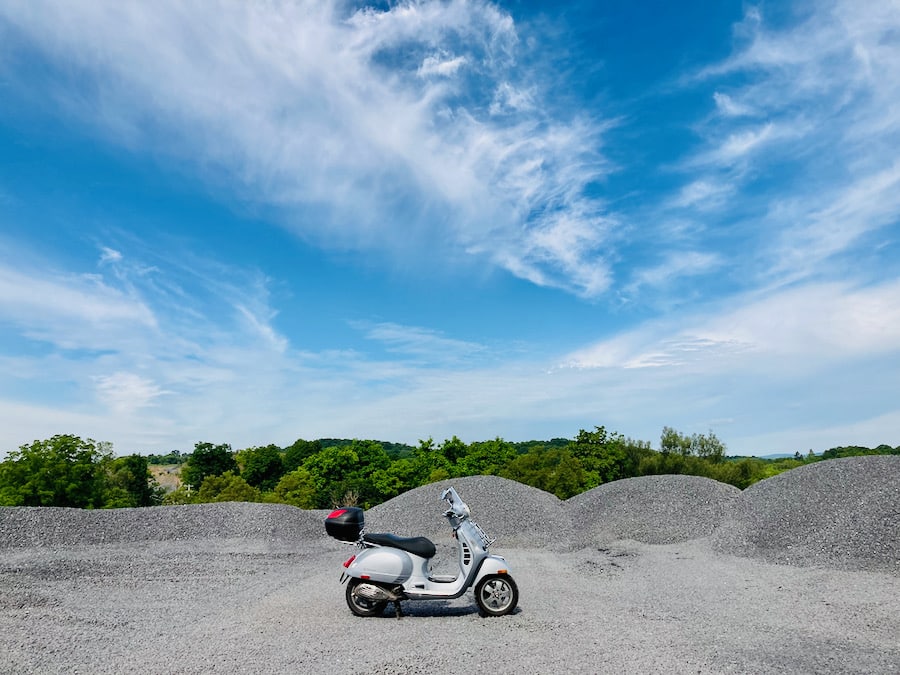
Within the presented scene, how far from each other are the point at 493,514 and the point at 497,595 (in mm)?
9222

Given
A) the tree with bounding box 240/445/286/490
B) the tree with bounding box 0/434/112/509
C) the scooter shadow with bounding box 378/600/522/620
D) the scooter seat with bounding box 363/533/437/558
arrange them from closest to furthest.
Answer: the scooter seat with bounding box 363/533/437/558
the scooter shadow with bounding box 378/600/522/620
the tree with bounding box 0/434/112/509
the tree with bounding box 240/445/286/490

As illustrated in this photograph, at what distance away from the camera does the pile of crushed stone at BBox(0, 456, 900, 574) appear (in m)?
13.0

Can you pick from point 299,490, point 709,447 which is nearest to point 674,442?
point 709,447

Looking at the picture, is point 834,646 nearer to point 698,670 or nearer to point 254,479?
point 698,670

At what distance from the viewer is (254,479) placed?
179ft

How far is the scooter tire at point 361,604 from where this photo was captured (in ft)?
25.5

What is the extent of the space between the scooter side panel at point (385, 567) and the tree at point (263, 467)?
49.5 m

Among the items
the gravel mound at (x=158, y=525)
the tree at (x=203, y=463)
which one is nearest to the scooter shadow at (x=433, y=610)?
the gravel mound at (x=158, y=525)

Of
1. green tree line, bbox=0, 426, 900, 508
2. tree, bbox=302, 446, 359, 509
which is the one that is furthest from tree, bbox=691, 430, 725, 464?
tree, bbox=302, 446, 359, 509

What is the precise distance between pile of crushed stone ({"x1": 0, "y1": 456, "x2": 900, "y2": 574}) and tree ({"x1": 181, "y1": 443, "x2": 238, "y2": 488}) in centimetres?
3779

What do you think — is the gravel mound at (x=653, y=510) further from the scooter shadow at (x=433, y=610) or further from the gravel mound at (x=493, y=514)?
the scooter shadow at (x=433, y=610)

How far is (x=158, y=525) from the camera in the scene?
16.2 meters

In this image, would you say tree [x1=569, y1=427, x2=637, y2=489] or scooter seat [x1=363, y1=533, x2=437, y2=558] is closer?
scooter seat [x1=363, y1=533, x2=437, y2=558]

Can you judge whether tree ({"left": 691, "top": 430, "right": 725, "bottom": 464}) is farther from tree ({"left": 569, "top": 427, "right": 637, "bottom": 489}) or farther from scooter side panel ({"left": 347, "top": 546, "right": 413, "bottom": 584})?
scooter side panel ({"left": 347, "top": 546, "right": 413, "bottom": 584})
